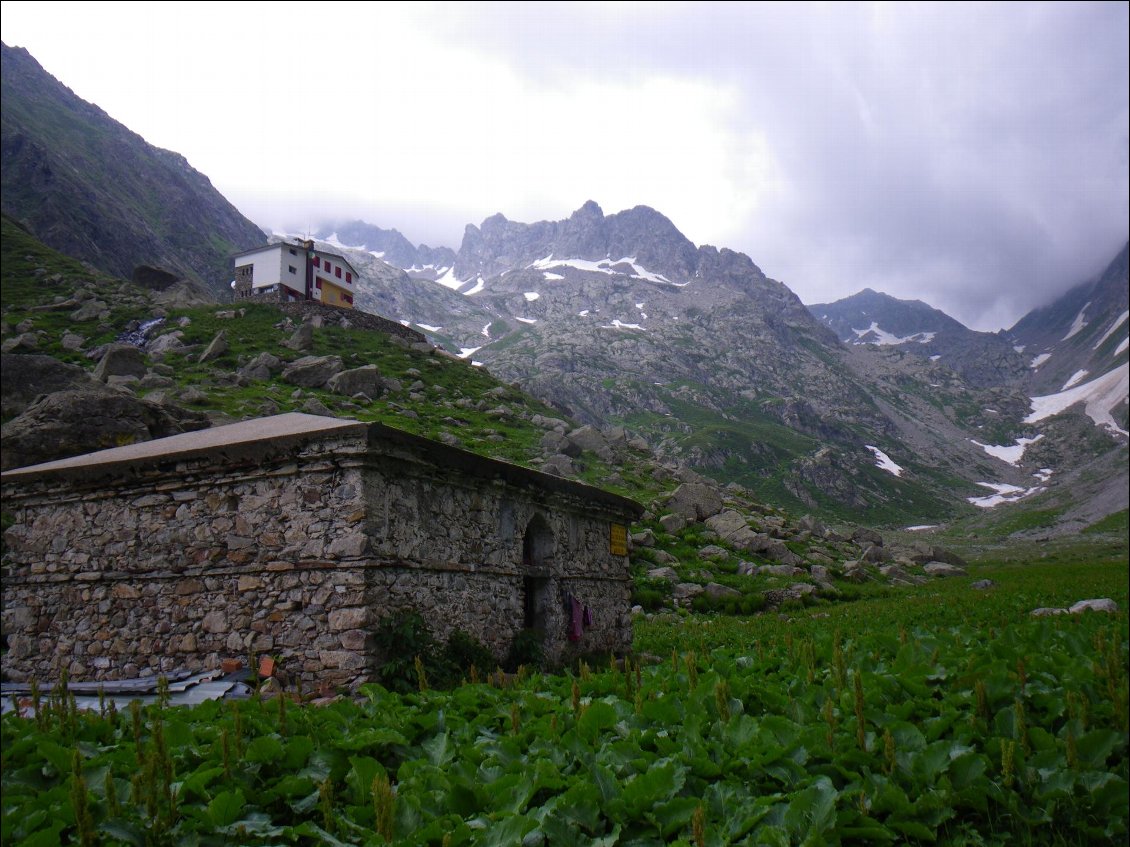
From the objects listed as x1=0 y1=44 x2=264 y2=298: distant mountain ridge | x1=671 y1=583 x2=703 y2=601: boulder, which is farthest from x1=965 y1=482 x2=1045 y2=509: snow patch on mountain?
x1=671 y1=583 x2=703 y2=601: boulder

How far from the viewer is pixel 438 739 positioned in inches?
255

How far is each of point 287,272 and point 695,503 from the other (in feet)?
146

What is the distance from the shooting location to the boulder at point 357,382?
4047cm

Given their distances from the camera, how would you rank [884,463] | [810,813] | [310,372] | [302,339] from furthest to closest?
[884,463]
[302,339]
[310,372]
[810,813]

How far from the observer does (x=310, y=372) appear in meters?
42.2

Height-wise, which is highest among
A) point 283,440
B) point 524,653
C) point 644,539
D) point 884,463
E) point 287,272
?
point 287,272

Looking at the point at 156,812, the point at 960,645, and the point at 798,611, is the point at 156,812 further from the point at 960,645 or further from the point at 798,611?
the point at 798,611

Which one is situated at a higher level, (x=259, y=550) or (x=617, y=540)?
(x=259, y=550)

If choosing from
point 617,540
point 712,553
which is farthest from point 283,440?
point 712,553

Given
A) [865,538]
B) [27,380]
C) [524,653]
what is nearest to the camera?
[524,653]

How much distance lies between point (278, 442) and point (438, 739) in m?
5.36

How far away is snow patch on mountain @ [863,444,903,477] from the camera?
583ft

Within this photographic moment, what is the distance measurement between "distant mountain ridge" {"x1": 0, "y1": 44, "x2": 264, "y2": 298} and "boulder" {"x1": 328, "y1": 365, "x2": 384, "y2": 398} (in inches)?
2250

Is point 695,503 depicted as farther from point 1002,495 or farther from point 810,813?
point 1002,495
